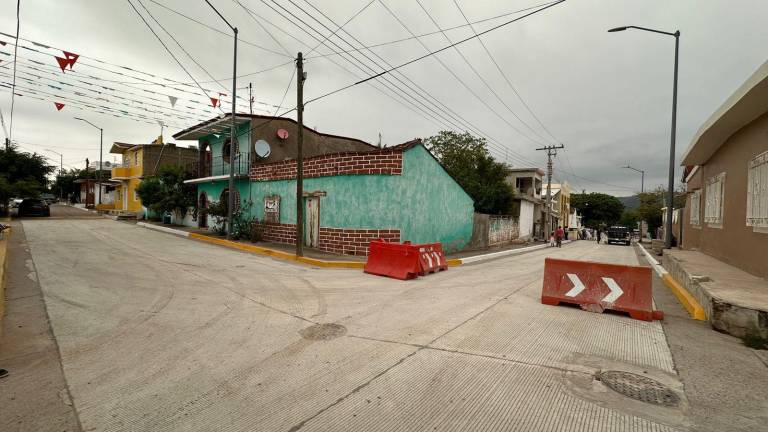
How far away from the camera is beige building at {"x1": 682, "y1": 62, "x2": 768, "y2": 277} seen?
746 centimetres

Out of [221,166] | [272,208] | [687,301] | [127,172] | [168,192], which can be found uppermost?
[127,172]

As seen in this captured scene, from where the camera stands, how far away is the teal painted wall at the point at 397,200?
14.3m

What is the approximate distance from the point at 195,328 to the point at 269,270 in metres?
5.44

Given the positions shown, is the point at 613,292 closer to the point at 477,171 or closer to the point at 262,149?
the point at 262,149

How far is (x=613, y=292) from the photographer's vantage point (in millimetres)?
6492

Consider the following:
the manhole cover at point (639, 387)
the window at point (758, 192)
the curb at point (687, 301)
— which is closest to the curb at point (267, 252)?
the curb at point (687, 301)

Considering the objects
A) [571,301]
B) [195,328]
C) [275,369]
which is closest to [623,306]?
[571,301]

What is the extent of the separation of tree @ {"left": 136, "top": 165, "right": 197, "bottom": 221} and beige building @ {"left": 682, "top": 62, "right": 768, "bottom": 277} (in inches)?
1047

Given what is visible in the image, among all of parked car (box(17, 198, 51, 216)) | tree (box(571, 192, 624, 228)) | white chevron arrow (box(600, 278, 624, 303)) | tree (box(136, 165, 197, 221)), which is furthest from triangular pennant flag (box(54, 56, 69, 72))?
tree (box(571, 192, 624, 228))

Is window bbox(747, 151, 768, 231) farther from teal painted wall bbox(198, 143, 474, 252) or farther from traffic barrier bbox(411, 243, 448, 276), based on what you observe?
teal painted wall bbox(198, 143, 474, 252)

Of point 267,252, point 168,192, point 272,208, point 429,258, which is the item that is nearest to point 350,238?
point 267,252

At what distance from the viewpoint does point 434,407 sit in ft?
10.3

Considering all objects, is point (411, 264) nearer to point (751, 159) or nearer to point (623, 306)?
point (623, 306)

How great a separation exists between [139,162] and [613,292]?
4192 cm
